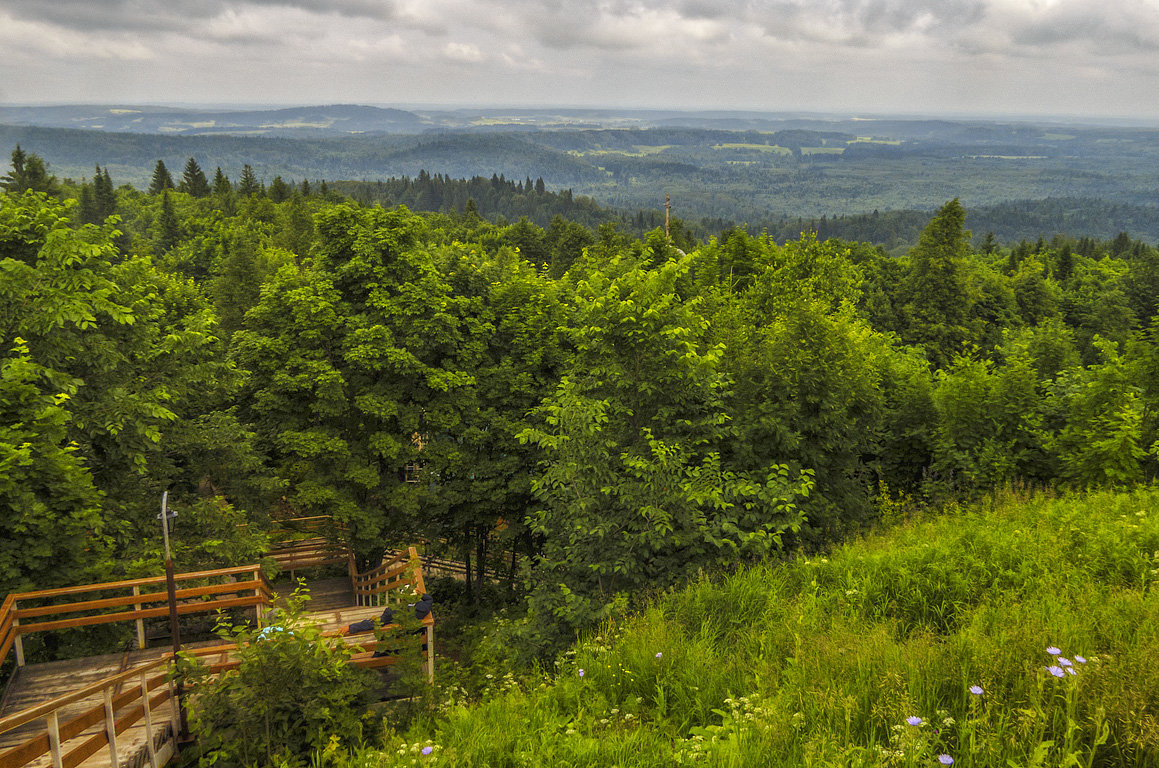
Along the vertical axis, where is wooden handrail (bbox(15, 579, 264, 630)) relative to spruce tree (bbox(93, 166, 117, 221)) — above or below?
below

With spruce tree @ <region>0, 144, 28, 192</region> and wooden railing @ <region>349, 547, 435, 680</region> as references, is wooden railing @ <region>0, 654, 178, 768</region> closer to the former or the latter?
wooden railing @ <region>349, 547, 435, 680</region>

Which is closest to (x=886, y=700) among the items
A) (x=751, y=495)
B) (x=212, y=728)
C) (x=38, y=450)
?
(x=751, y=495)

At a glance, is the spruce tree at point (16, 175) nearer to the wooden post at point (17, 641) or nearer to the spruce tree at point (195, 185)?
the spruce tree at point (195, 185)

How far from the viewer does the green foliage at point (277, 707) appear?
6.35 m

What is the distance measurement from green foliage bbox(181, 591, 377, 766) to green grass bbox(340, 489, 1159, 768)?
0.86 m

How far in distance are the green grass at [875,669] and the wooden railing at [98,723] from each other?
3.06 metres

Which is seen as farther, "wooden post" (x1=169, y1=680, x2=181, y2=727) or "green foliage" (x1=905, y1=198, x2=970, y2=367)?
"green foliage" (x1=905, y1=198, x2=970, y2=367)

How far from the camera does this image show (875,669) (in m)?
4.73

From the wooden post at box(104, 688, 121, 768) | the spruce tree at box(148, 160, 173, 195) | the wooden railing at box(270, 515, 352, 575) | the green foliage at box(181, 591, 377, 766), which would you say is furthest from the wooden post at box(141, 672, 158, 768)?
the spruce tree at box(148, 160, 173, 195)

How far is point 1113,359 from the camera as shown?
42.7 feet

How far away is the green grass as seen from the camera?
12.8 feet

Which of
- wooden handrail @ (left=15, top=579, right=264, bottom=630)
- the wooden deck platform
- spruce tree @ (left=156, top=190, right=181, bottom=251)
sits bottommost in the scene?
the wooden deck platform

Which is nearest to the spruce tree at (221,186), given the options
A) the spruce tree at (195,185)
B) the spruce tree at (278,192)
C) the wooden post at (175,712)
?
the spruce tree at (195,185)

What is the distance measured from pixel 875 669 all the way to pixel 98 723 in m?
8.41
